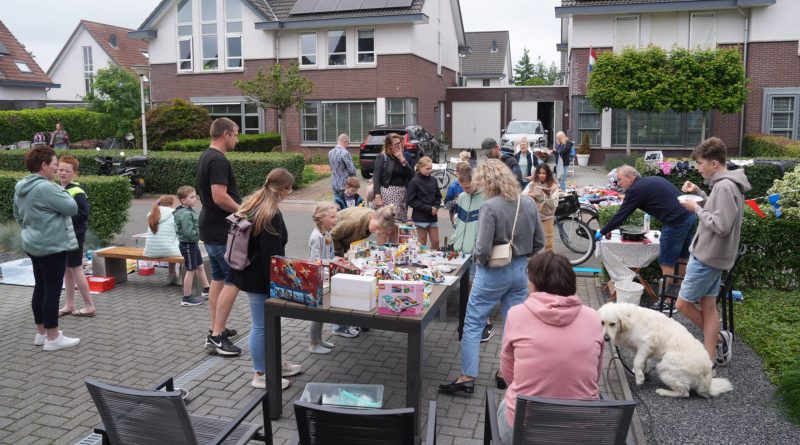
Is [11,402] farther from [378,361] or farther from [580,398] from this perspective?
[580,398]

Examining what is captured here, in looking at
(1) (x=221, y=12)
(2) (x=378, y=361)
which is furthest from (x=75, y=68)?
(2) (x=378, y=361)

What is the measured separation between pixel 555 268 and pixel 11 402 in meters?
4.46

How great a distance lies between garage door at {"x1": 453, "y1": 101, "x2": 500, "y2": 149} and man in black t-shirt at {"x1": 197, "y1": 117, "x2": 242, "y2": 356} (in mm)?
29631

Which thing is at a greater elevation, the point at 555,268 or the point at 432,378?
the point at 555,268

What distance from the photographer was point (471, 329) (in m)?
5.49

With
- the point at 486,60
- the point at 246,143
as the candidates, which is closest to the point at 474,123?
the point at 246,143

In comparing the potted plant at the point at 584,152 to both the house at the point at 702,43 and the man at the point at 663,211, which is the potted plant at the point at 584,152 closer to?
the house at the point at 702,43

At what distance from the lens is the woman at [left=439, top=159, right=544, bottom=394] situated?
5348 mm

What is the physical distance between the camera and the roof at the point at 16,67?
39.3 m

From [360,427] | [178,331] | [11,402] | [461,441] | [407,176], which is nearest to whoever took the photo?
[360,427]

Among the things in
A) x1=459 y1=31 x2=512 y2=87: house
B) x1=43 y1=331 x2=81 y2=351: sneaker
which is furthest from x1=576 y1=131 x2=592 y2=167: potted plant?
x1=459 y1=31 x2=512 y2=87: house

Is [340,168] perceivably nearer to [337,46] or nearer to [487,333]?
[487,333]

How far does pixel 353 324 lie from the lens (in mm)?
4867

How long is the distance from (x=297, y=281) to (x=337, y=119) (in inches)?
989
